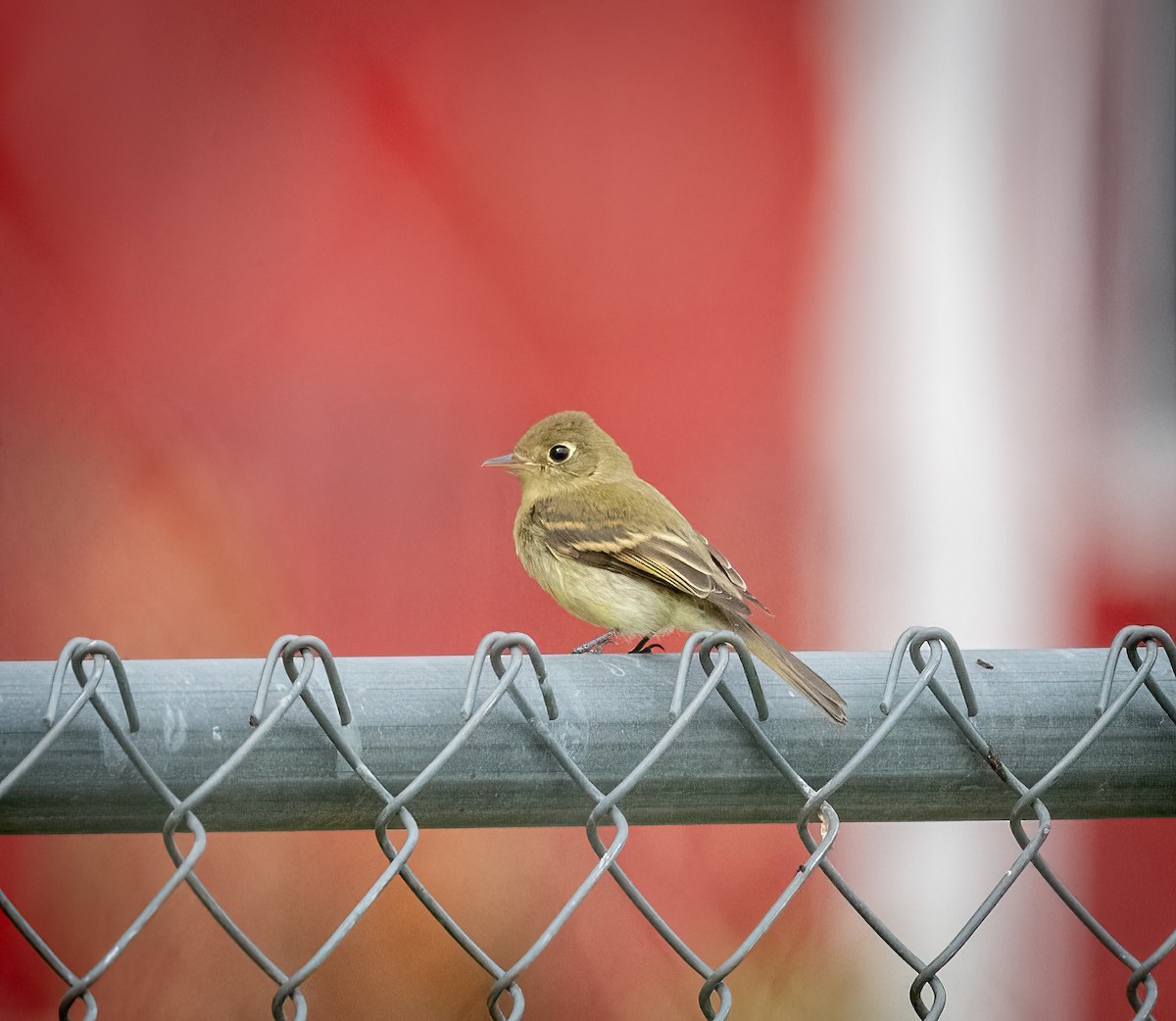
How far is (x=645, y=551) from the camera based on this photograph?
10.3 ft

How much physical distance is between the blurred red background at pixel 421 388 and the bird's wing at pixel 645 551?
0.80 m

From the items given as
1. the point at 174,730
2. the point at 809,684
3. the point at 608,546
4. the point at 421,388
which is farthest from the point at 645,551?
the point at 174,730

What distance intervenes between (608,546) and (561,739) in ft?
5.56

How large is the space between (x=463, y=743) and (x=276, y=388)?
2.73m

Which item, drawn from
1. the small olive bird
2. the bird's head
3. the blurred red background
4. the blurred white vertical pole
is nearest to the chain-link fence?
the small olive bird

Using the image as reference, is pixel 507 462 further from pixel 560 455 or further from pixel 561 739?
pixel 561 739

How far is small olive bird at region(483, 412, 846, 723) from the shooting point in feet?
9.92

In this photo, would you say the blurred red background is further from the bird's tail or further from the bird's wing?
the bird's tail

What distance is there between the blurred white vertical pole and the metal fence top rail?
2.61m

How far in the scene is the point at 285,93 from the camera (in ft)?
13.2

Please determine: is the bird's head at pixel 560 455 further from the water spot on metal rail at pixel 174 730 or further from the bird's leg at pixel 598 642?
the water spot on metal rail at pixel 174 730

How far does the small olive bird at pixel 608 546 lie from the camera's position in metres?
3.02

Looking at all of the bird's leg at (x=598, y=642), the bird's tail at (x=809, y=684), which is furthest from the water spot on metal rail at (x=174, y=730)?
the bird's leg at (x=598, y=642)

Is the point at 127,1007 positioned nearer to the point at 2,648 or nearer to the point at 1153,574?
the point at 2,648
